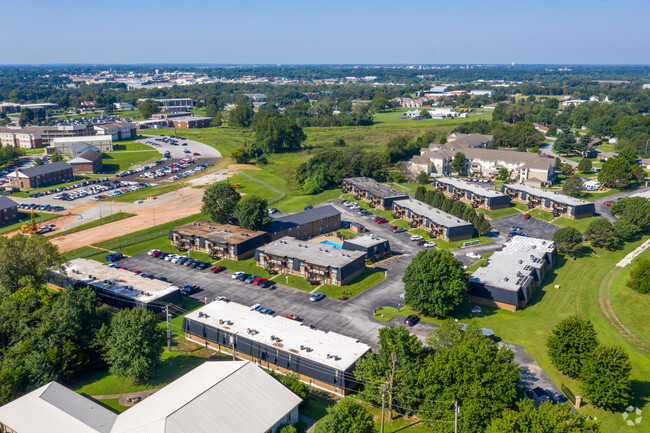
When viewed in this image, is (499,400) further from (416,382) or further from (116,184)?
(116,184)

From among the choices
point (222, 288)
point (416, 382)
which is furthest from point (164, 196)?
point (416, 382)

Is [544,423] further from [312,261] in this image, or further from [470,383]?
[312,261]

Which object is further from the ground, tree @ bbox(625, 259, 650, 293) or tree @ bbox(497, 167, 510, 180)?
tree @ bbox(497, 167, 510, 180)

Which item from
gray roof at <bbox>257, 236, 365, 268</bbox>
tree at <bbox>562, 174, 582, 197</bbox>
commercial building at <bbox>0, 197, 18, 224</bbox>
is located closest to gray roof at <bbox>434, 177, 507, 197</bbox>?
tree at <bbox>562, 174, 582, 197</bbox>

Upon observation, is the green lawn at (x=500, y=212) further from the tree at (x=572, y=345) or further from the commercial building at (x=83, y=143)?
the commercial building at (x=83, y=143)

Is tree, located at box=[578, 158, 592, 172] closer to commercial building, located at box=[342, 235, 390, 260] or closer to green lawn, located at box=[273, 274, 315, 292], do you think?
commercial building, located at box=[342, 235, 390, 260]

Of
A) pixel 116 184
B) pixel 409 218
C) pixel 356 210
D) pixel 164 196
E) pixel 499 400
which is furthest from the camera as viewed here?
pixel 116 184
